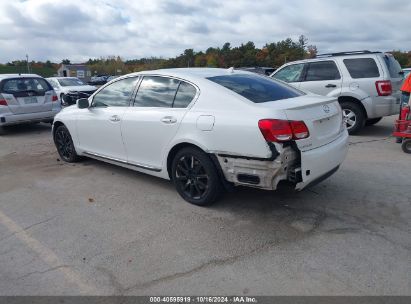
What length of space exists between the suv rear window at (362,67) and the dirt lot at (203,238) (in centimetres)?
328

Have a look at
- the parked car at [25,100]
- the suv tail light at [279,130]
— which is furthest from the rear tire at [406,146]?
the parked car at [25,100]

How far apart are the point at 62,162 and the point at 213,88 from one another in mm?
3800

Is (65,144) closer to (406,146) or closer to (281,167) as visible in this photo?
(281,167)

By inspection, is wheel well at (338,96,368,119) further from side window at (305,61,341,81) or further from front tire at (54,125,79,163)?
front tire at (54,125,79,163)

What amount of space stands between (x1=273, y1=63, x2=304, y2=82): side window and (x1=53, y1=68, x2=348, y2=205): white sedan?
4902 mm

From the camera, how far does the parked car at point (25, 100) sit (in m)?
9.59

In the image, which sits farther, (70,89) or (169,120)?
(70,89)

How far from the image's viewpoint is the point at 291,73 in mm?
9672

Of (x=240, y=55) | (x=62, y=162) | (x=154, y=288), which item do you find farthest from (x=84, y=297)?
(x=240, y=55)

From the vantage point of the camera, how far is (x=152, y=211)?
436 cm

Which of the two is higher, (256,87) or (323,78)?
(323,78)

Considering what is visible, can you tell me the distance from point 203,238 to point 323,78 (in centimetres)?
655
